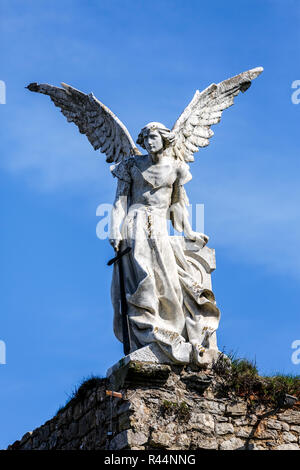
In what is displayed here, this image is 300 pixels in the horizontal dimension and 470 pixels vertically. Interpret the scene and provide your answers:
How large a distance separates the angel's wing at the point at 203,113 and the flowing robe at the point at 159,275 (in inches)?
19.2

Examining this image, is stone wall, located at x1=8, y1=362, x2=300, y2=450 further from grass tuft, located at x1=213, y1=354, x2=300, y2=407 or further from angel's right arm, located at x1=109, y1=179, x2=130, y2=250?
angel's right arm, located at x1=109, y1=179, x2=130, y2=250

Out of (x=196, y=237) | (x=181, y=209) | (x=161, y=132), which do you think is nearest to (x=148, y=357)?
(x=196, y=237)

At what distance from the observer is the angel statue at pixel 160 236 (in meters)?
11.1

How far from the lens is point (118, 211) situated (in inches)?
468

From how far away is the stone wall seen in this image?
10414 mm

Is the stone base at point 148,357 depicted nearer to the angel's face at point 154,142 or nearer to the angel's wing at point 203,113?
the angel's face at point 154,142

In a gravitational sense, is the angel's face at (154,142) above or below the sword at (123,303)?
above

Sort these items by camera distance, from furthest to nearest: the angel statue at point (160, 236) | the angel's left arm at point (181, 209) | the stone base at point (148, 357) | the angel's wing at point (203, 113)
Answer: the angel's wing at point (203, 113), the angel's left arm at point (181, 209), the angel statue at point (160, 236), the stone base at point (148, 357)

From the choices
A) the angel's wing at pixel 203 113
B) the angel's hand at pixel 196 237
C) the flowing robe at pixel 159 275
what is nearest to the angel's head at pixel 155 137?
the flowing robe at pixel 159 275

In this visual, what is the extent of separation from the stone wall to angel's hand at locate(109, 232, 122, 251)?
5.00ft

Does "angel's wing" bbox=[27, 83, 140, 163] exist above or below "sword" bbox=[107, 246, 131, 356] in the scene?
above

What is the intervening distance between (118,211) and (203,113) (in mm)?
1935

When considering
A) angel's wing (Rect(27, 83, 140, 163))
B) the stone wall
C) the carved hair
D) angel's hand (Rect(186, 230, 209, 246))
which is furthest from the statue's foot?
angel's wing (Rect(27, 83, 140, 163))

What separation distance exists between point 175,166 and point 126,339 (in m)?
2.25
